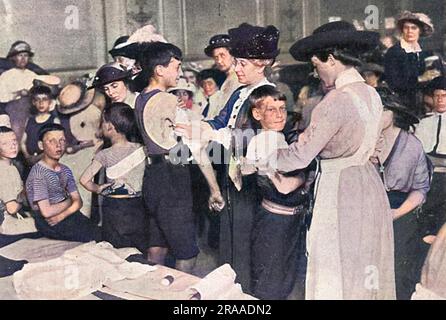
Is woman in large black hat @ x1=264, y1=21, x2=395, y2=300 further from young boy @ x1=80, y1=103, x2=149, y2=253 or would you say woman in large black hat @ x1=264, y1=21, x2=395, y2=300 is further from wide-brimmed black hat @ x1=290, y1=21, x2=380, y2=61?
young boy @ x1=80, y1=103, x2=149, y2=253

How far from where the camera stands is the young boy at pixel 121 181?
15.2 feet

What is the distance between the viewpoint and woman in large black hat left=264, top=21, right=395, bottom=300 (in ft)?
14.4

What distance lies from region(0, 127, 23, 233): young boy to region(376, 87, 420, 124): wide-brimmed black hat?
7.96ft

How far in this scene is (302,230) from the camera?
4.58 meters

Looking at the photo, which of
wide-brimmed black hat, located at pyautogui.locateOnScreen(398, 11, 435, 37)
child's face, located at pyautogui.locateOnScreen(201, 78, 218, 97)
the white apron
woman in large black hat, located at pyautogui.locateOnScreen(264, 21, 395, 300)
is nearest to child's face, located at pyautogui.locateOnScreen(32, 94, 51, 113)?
child's face, located at pyautogui.locateOnScreen(201, 78, 218, 97)

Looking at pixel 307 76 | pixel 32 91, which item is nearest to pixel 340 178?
pixel 307 76

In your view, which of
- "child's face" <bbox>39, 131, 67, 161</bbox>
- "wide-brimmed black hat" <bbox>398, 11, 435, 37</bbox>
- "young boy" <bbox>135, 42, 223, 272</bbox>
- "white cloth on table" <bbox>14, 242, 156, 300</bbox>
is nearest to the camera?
"wide-brimmed black hat" <bbox>398, 11, 435, 37</bbox>

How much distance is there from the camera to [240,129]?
450 centimetres

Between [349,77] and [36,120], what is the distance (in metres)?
2.06

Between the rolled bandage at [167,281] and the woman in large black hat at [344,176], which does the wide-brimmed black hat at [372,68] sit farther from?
the rolled bandage at [167,281]

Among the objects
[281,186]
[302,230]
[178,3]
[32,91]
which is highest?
[178,3]

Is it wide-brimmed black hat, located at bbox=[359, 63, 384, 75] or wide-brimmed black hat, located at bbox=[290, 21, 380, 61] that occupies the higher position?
wide-brimmed black hat, located at bbox=[290, 21, 380, 61]
